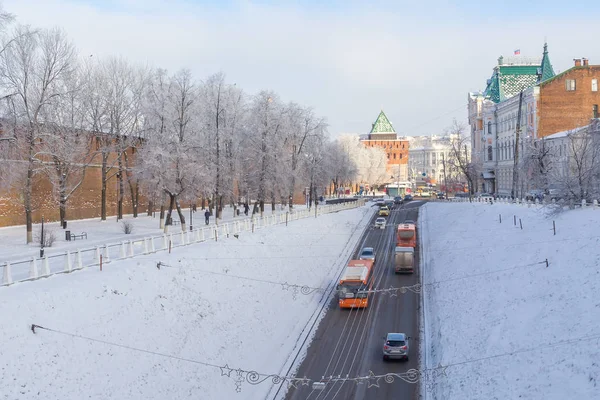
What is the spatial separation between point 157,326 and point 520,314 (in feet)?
45.2

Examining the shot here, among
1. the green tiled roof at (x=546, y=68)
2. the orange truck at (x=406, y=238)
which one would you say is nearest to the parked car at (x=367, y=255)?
the orange truck at (x=406, y=238)

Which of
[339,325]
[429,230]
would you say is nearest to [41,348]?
[339,325]

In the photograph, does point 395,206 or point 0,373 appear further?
point 395,206

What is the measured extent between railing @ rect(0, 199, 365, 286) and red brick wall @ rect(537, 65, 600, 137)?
34708 millimetres

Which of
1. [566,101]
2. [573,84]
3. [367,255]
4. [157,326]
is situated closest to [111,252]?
[157,326]

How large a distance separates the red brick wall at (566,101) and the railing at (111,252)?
114ft

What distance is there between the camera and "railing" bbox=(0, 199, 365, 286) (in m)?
22.1

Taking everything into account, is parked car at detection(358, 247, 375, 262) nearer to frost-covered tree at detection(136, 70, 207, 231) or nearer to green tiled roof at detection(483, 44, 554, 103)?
frost-covered tree at detection(136, 70, 207, 231)

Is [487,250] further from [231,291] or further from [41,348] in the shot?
[41,348]

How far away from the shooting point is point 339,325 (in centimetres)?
3106

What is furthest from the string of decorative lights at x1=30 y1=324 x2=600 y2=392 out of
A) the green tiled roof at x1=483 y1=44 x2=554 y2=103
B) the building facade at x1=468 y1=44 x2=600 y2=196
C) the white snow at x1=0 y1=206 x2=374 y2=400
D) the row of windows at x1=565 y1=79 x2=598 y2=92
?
the green tiled roof at x1=483 y1=44 x2=554 y2=103

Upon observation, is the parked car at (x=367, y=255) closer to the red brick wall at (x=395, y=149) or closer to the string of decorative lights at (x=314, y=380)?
the string of decorative lights at (x=314, y=380)

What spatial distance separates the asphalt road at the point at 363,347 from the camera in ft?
75.6

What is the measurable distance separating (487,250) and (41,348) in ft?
82.7
